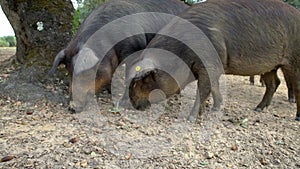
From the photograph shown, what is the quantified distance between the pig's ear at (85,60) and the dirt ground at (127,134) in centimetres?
51

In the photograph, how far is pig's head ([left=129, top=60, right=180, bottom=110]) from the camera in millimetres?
3641

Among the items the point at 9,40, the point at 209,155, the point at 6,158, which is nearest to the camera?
the point at 6,158

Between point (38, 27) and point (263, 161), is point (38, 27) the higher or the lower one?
the higher one

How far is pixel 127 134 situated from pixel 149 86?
0.74 metres

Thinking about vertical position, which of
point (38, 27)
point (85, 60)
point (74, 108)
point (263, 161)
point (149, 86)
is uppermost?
point (38, 27)

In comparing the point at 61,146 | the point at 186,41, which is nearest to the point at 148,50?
the point at 186,41

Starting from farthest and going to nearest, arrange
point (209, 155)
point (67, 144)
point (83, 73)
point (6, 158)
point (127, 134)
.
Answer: point (83, 73), point (127, 134), point (209, 155), point (67, 144), point (6, 158)

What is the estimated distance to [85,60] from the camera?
3658mm

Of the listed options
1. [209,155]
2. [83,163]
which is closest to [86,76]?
[83,163]

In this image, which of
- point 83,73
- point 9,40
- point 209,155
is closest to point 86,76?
point 83,73

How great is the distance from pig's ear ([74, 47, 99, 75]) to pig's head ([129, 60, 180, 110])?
46 centimetres

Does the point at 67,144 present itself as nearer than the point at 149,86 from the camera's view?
Yes

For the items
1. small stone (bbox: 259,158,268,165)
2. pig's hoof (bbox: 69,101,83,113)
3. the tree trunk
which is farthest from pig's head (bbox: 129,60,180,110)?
the tree trunk

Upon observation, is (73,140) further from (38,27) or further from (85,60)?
(38,27)
